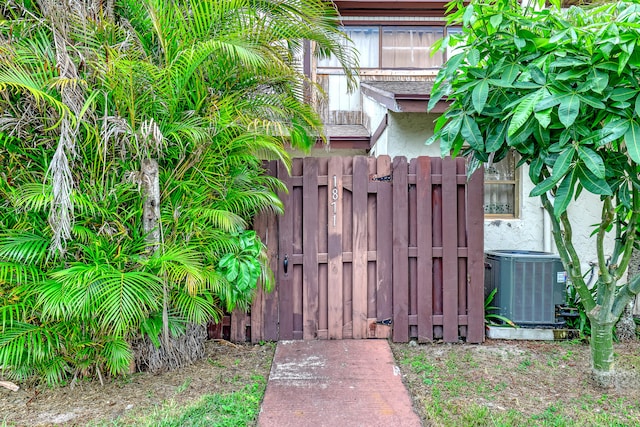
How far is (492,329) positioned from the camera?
414cm

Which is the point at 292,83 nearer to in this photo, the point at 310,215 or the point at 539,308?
the point at 310,215

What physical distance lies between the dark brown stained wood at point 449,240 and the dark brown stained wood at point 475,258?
149mm

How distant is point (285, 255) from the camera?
4.00m

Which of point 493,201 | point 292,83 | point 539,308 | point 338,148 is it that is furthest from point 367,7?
point 539,308

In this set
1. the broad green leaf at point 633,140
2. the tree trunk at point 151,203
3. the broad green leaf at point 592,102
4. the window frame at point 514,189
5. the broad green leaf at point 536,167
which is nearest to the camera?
the broad green leaf at point 633,140

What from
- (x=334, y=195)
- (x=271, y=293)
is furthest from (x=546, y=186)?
(x=271, y=293)

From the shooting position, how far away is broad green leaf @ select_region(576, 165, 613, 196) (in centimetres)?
249

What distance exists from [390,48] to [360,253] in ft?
19.4

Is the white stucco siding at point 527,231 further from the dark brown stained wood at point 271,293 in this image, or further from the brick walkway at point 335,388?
the dark brown stained wood at point 271,293

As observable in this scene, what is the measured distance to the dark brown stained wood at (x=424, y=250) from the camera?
4016 mm

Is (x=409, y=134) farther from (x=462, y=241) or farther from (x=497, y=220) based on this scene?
(x=462, y=241)

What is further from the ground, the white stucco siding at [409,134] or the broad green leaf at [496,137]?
the white stucco siding at [409,134]

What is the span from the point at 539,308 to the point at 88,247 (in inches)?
169

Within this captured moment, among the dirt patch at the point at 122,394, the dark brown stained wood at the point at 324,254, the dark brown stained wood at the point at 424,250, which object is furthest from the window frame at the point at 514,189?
the dirt patch at the point at 122,394
